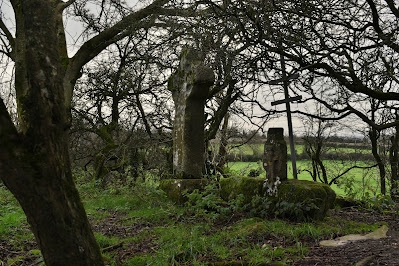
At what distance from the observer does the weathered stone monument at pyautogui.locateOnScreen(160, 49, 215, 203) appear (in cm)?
751

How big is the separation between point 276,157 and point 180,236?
2.60 m

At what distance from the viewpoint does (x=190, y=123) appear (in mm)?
7715

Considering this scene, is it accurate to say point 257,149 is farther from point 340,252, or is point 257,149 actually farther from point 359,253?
point 359,253

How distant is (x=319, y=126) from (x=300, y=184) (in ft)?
24.4

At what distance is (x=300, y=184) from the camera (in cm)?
595

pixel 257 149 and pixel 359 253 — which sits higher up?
pixel 257 149

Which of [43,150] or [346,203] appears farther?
[346,203]

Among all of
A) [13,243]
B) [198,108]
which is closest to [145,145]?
[198,108]

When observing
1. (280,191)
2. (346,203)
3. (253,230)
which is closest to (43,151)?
(253,230)

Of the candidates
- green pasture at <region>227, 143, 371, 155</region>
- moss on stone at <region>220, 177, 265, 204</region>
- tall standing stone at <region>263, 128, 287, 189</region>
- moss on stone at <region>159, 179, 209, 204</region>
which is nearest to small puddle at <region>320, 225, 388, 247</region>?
tall standing stone at <region>263, 128, 287, 189</region>

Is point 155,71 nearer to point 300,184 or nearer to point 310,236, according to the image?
point 300,184

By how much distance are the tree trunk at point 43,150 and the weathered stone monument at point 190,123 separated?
4.88 metres

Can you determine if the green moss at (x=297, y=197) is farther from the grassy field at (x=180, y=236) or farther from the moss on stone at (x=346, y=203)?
the moss on stone at (x=346, y=203)

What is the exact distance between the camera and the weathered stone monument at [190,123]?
7506 mm
